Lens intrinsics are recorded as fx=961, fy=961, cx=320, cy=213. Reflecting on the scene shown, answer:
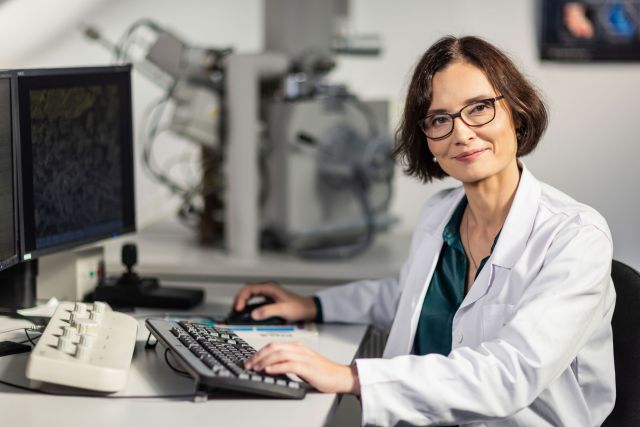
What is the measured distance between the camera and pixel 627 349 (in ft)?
5.18

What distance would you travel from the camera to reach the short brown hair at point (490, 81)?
5.35 feet

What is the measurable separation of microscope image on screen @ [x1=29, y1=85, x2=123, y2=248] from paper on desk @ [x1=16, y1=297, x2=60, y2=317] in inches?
6.3

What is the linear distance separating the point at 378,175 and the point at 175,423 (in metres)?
1.48

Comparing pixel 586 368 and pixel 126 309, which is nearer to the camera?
pixel 586 368

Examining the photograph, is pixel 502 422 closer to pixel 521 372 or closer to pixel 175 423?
pixel 521 372

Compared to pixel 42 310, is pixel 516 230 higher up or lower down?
higher up

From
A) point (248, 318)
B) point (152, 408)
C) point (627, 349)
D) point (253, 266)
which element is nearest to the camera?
point (152, 408)

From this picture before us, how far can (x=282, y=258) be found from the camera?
2.71 meters

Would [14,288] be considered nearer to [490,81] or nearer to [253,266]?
[253,266]

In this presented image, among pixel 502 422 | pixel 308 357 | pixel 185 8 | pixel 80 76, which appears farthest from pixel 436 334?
pixel 185 8

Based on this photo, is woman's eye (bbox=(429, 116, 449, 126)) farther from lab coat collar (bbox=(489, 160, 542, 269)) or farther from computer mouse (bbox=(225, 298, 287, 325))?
computer mouse (bbox=(225, 298, 287, 325))

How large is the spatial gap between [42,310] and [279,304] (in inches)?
18.6

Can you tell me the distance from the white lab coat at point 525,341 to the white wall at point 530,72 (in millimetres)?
1659

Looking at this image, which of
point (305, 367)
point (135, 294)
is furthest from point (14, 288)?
point (305, 367)
